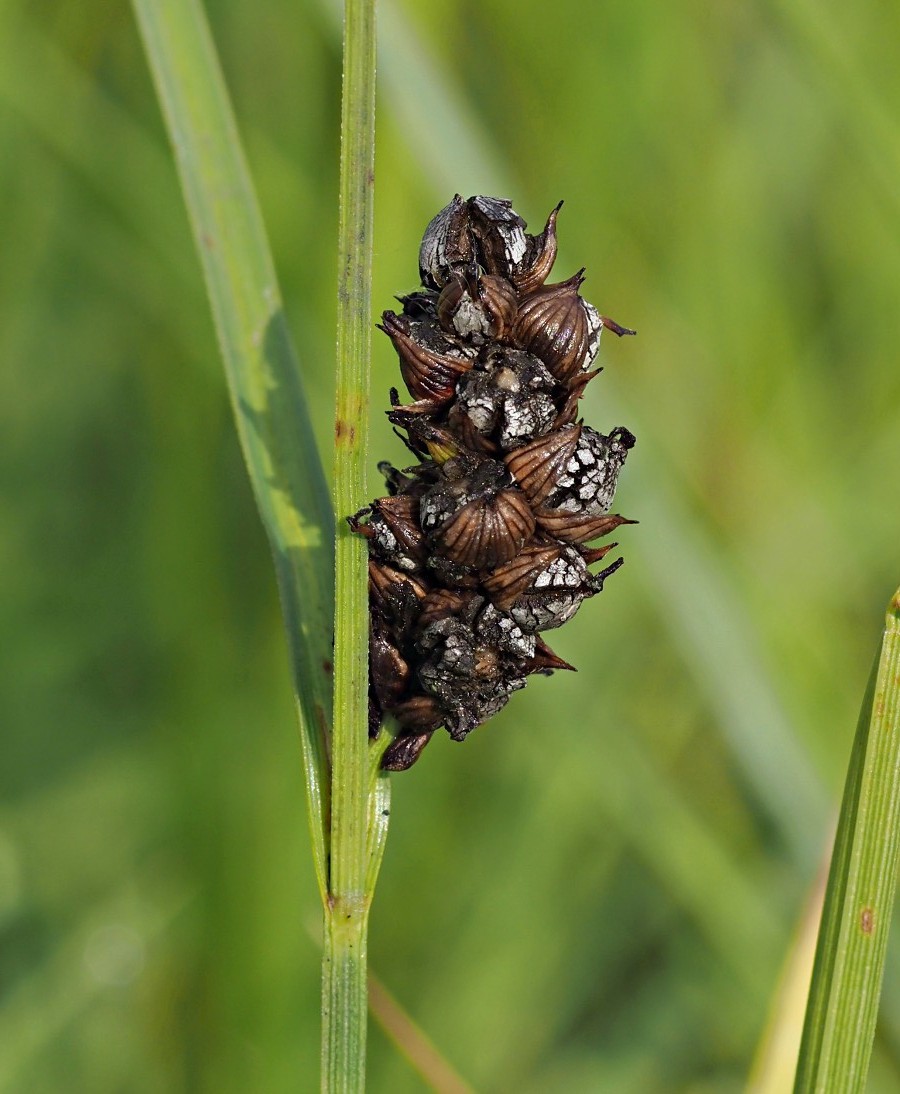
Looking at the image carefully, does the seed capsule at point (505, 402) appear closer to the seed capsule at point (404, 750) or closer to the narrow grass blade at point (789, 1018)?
the seed capsule at point (404, 750)

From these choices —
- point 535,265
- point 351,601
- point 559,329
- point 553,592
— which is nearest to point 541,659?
point 553,592

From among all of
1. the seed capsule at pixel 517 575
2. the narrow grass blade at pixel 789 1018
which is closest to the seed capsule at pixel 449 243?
A: the seed capsule at pixel 517 575

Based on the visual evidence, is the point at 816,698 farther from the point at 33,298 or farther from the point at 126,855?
the point at 33,298

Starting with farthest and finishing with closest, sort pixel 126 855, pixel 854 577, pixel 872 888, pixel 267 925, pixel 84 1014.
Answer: pixel 854 577 → pixel 126 855 → pixel 84 1014 → pixel 267 925 → pixel 872 888

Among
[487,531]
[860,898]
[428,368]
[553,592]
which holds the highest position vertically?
[428,368]

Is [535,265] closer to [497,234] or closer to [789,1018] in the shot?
[497,234]

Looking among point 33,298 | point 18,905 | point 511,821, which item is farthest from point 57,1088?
point 33,298
